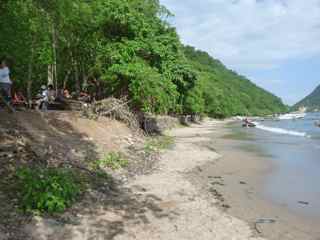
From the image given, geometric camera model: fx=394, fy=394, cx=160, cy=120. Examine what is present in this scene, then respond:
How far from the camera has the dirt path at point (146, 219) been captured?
6895 millimetres

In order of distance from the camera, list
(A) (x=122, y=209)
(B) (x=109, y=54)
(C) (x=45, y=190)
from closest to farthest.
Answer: (C) (x=45, y=190)
(A) (x=122, y=209)
(B) (x=109, y=54)

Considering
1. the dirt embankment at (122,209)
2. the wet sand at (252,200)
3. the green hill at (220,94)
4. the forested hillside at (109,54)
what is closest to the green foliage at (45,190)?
the dirt embankment at (122,209)

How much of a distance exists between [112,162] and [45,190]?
14.5 feet

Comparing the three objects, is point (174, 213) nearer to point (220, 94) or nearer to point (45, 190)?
point (45, 190)

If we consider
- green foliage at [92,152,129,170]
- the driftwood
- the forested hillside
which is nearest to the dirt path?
green foliage at [92,152,129,170]

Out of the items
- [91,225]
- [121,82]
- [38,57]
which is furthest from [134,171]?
[38,57]

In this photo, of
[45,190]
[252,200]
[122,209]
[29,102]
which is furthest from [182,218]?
[29,102]

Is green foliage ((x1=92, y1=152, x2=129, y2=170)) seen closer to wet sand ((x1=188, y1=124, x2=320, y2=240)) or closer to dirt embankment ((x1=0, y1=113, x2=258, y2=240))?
dirt embankment ((x1=0, y1=113, x2=258, y2=240))

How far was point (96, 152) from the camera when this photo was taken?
42.5 feet

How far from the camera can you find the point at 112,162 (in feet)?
39.7

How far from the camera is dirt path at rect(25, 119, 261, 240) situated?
22.6 ft

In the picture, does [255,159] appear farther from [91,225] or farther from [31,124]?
[91,225]

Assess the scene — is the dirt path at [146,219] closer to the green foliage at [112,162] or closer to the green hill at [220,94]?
the green foliage at [112,162]

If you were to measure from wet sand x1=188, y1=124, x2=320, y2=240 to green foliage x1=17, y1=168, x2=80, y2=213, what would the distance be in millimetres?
3574
